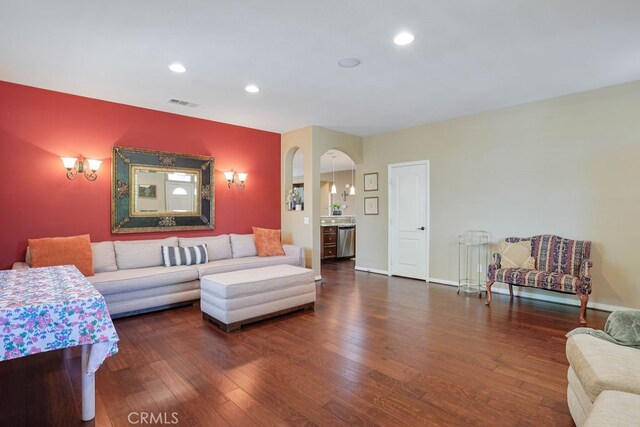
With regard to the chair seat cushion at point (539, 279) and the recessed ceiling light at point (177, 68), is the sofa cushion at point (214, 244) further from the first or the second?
the chair seat cushion at point (539, 279)

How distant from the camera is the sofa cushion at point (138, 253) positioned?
4327 mm

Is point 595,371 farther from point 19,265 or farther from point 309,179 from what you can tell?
point 19,265

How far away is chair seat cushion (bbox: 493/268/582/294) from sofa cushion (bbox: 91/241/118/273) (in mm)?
4853

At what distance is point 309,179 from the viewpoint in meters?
5.75

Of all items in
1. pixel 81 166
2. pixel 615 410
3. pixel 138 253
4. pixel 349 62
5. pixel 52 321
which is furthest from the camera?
pixel 138 253

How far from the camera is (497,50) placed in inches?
123

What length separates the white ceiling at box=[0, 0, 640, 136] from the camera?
8.12 ft

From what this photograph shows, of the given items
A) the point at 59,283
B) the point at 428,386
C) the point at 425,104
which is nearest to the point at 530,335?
the point at 428,386

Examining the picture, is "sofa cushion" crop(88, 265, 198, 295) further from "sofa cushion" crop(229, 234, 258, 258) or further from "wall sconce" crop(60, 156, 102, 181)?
"wall sconce" crop(60, 156, 102, 181)

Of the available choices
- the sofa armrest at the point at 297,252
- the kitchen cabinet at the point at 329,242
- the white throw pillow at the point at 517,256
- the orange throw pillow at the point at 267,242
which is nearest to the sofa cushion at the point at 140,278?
the orange throw pillow at the point at 267,242

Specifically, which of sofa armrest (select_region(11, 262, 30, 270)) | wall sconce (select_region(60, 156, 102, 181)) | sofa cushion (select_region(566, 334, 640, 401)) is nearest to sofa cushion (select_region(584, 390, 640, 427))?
sofa cushion (select_region(566, 334, 640, 401))

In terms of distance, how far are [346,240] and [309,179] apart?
2961mm

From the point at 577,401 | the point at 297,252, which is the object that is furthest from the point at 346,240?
the point at 577,401

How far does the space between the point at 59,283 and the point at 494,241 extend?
511cm
